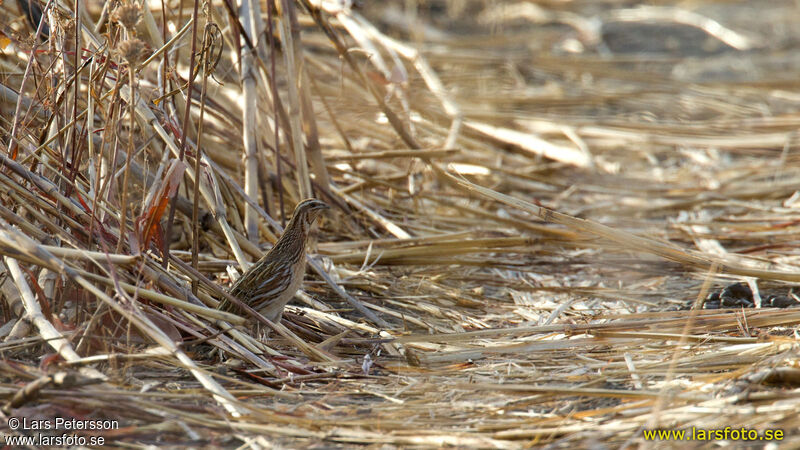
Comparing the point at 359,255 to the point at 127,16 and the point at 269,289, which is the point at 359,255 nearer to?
the point at 269,289

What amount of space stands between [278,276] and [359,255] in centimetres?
105

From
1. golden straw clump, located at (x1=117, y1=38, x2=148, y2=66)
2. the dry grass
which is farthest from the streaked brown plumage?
golden straw clump, located at (x1=117, y1=38, x2=148, y2=66)

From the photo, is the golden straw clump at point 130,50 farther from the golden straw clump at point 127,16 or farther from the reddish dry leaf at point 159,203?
the reddish dry leaf at point 159,203

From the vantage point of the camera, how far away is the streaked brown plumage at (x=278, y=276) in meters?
3.83

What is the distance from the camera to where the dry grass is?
3027 millimetres

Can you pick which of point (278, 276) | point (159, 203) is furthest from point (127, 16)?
point (278, 276)

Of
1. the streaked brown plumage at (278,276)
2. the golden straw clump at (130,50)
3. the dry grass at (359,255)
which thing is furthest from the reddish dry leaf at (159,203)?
the golden straw clump at (130,50)

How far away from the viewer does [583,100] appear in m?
9.23

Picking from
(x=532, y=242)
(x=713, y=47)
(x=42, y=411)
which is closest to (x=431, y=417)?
(x=42, y=411)

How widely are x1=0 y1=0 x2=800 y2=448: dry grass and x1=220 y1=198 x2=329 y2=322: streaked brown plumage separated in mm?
131

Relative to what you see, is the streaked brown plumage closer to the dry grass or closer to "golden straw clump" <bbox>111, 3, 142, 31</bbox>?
the dry grass

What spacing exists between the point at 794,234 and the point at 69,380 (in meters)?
4.43

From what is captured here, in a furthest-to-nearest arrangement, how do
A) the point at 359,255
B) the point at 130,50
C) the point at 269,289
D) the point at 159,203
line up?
1. the point at 359,255
2. the point at 269,289
3. the point at 159,203
4. the point at 130,50

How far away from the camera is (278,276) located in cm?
389
